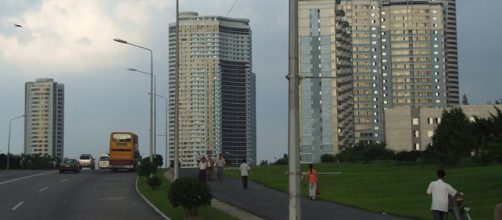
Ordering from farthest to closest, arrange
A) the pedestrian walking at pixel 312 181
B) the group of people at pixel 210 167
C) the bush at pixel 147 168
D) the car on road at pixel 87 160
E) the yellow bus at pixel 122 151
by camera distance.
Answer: the car on road at pixel 87 160 → the yellow bus at pixel 122 151 → the bush at pixel 147 168 → the group of people at pixel 210 167 → the pedestrian walking at pixel 312 181

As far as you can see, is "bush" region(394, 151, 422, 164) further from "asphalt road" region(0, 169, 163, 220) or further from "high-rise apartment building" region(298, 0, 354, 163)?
"high-rise apartment building" region(298, 0, 354, 163)

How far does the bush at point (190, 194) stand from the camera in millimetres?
19969

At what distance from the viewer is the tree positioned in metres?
55.0

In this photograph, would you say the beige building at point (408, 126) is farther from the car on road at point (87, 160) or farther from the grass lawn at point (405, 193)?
the grass lawn at point (405, 193)

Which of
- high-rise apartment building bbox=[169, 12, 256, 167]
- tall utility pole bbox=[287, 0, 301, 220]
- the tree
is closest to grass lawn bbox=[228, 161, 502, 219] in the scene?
tall utility pole bbox=[287, 0, 301, 220]

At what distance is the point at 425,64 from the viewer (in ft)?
547

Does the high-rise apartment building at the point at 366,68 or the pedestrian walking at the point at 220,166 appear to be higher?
the high-rise apartment building at the point at 366,68

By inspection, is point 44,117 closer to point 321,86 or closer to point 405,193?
point 321,86

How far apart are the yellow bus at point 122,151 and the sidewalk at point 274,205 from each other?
79.9ft

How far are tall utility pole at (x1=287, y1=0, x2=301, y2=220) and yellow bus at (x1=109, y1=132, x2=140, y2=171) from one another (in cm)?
4988

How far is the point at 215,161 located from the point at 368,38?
116 m

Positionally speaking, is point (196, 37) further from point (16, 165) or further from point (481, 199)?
point (16, 165)

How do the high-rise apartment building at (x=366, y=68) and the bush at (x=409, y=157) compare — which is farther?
the high-rise apartment building at (x=366, y=68)

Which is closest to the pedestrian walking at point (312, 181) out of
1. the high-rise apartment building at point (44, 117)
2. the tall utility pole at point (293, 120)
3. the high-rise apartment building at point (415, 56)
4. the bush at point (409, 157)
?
the tall utility pole at point (293, 120)
